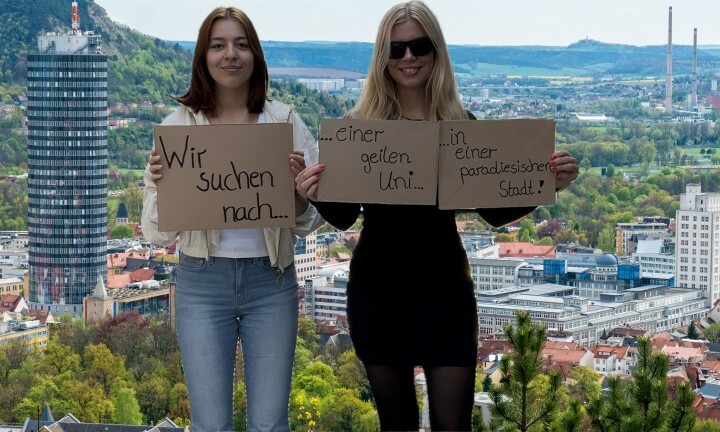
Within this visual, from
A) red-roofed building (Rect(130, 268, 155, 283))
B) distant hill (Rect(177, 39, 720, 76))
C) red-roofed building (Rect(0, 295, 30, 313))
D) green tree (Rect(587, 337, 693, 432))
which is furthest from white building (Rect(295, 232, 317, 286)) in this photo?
green tree (Rect(587, 337, 693, 432))

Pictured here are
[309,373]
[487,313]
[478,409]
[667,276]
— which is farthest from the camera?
[667,276]

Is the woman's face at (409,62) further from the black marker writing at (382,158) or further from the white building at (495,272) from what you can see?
the white building at (495,272)

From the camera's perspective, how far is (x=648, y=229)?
32281 mm

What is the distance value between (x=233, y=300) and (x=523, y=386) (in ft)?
2.29

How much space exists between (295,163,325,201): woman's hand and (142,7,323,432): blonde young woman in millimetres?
37

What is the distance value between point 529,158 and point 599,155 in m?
38.2

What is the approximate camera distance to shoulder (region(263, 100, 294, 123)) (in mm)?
1909

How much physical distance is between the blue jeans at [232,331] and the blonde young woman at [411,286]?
0.10m

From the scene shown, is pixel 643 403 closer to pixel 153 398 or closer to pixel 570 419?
pixel 570 419

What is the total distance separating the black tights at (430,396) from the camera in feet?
5.96

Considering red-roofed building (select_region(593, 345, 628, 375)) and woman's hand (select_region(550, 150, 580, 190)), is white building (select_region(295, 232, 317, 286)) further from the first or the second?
woman's hand (select_region(550, 150, 580, 190))

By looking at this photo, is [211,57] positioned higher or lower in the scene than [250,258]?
higher

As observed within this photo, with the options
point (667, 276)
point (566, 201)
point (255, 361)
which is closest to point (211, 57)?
point (255, 361)

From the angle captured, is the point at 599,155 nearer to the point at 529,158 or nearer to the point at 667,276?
the point at 667,276
